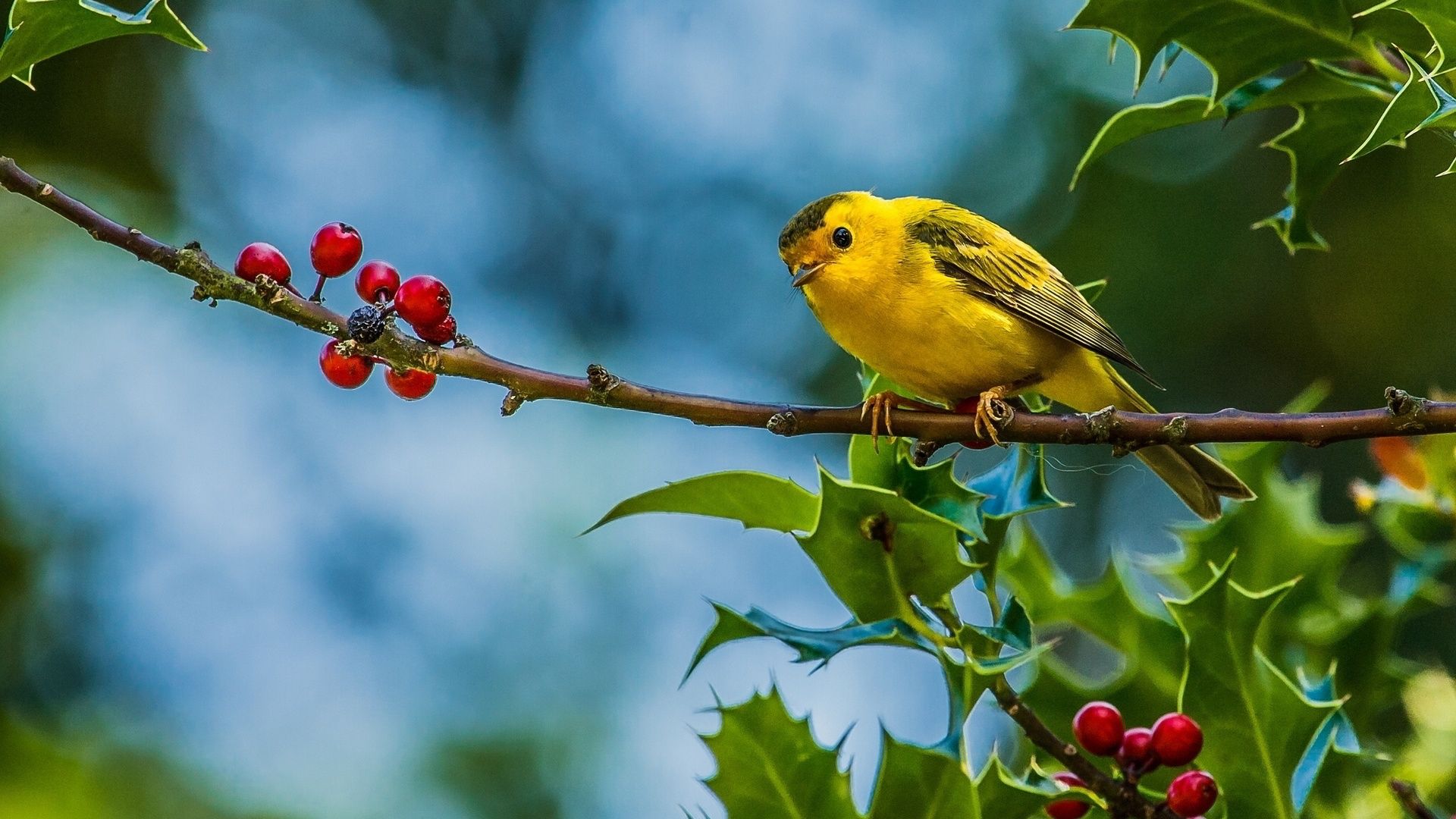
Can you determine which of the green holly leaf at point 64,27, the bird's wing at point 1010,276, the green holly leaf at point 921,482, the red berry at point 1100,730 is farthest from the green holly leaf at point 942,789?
the bird's wing at point 1010,276

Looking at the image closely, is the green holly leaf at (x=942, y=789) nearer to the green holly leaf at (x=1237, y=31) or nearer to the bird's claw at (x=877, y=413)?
the bird's claw at (x=877, y=413)

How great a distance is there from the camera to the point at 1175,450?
386 cm

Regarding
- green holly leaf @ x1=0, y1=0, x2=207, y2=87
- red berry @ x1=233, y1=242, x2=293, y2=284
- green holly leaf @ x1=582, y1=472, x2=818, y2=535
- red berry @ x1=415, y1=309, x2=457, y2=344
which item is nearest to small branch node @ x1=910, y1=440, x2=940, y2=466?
green holly leaf @ x1=582, y1=472, x2=818, y2=535

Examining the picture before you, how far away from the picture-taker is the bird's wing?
13.3ft

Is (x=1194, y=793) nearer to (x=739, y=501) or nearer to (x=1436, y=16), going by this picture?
(x=739, y=501)

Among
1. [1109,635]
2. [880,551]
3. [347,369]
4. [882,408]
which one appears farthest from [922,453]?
[347,369]

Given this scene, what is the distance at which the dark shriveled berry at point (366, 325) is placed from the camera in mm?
2027

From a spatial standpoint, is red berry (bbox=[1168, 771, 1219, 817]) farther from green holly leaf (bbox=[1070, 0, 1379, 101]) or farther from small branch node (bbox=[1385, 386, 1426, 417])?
green holly leaf (bbox=[1070, 0, 1379, 101])

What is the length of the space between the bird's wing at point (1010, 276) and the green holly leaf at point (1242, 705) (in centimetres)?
136

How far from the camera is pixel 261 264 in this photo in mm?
2062

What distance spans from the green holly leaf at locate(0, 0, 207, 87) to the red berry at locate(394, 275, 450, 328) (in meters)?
0.48

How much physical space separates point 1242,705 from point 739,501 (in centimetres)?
109

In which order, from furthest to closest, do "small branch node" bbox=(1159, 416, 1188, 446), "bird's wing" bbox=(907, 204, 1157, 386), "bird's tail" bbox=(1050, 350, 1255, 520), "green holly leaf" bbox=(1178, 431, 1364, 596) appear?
"bird's wing" bbox=(907, 204, 1157, 386)
"bird's tail" bbox=(1050, 350, 1255, 520)
"green holly leaf" bbox=(1178, 431, 1364, 596)
"small branch node" bbox=(1159, 416, 1188, 446)

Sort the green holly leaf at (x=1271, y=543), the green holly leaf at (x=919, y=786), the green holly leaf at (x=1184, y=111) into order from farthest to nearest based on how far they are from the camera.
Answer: the green holly leaf at (x=1271, y=543), the green holly leaf at (x=1184, y=111), the green holly leaf at (x=919, y=786)
